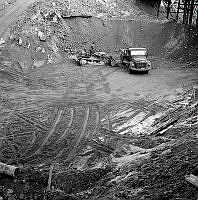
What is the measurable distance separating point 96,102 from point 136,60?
7606mm

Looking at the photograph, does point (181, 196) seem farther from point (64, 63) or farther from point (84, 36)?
point (84, 36)

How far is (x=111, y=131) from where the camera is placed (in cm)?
1833

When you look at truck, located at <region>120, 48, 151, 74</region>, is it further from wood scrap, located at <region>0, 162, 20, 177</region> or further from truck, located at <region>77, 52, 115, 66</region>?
wood scrap, located at <region>0, 162, 20, 177</region>

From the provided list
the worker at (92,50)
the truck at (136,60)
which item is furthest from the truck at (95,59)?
the truck at (136,60)

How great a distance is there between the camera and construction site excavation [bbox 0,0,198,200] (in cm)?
1148

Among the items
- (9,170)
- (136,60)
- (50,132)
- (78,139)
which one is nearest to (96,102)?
(50,132)

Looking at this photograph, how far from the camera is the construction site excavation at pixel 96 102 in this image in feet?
37.7

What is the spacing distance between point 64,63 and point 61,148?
14935 mm

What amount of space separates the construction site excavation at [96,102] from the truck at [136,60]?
0.27 feet

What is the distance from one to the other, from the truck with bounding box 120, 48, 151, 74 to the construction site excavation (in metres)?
0.08

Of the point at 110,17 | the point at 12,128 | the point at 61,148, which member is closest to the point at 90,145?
the point at 61,148

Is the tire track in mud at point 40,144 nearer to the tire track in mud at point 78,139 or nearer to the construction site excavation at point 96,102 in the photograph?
the construction site excavation at point 96,102

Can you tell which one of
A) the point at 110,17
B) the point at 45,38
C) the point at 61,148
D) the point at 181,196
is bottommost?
the point at 61,148

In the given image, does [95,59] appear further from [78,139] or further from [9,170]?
[9,170]
